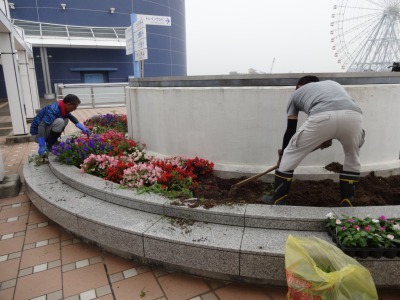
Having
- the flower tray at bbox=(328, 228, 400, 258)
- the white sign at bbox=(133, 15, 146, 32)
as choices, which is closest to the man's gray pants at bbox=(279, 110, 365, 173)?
the flower tray at bbox=(328, 228, 400, 258)

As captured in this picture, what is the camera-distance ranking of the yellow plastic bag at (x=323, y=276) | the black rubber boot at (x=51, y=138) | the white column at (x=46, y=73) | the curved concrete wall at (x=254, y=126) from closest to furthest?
the yellow plastic bag at (x=323, y=276), the curved concrete wall at (x=254, y=126), the black rubber boot at (x=51, y=138), the white column at (x=46, y=73)

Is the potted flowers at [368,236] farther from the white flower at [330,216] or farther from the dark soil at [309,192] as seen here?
the dark soil at [309,192]

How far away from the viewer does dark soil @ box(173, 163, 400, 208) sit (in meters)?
3.05

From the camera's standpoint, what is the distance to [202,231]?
8.57 ft

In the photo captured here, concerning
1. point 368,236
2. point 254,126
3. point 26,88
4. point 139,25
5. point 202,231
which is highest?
point 139,25

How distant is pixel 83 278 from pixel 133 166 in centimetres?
147

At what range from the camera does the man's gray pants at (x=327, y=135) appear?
2.60m

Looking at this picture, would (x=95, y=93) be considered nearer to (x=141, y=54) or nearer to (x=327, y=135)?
(x=141, y=54)

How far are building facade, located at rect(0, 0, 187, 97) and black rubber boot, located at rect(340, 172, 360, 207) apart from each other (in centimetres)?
2210

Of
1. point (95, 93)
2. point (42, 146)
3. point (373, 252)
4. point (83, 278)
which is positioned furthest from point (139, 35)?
point (95, 93)

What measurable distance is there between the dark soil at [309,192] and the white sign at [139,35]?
4.11 meters

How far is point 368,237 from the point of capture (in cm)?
218

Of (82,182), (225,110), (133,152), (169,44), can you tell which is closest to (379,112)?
(225,110)

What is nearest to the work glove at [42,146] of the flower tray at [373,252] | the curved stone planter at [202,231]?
the curved stone planter at [202,231]
